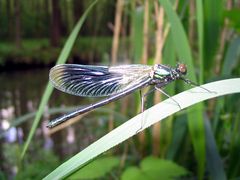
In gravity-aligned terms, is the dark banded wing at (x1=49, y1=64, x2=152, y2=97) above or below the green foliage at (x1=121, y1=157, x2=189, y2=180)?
above

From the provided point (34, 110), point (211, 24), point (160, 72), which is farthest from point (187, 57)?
point (34, 110)

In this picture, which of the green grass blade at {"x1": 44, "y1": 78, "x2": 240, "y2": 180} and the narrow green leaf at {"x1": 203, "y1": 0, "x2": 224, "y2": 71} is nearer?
the green grass blade at {"x1": 44, "y1": 78, "x2": 240, "y2": 180}

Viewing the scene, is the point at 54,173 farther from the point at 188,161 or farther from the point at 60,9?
the point at 60,9

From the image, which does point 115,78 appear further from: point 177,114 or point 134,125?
point 177,114

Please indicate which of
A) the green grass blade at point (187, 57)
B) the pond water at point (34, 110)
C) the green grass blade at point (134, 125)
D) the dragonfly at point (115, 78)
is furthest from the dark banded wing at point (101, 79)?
the pond water at point (34, 110)

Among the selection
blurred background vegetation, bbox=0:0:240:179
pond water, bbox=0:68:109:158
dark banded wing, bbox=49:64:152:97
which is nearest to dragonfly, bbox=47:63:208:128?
dark banded wing, bbox=49:64:152:97

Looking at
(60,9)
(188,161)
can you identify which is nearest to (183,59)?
(188,161)

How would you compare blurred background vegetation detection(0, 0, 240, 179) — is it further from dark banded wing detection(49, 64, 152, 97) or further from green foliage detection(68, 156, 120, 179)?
dark banded wing detection(49, 64, 152, 97)

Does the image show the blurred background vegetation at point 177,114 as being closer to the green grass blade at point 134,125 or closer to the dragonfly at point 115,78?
the dragonfly at point 115,78
